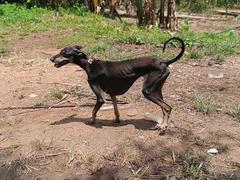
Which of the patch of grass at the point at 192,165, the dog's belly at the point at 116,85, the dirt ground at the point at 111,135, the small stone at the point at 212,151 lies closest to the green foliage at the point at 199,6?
the dirt ground at the point at 111,135

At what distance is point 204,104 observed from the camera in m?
5.54

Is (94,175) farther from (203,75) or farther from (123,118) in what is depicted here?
(203,75)

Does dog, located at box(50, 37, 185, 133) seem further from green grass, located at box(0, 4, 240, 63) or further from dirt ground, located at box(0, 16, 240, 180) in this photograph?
green grass, located at box(0, 4, 240, 63)

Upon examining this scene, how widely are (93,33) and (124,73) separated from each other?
566cm

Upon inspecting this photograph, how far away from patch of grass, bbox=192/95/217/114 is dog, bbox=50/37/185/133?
85 centimetres

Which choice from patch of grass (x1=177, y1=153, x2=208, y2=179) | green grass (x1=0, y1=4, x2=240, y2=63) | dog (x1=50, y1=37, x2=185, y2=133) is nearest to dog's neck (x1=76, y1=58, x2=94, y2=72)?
dog (x1=50, y1=37, x2=185, y2=133)

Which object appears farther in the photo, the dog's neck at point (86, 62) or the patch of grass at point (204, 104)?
the patch of grass at point (204, 104)

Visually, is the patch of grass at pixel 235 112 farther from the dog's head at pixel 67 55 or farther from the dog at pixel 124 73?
the dog's head at pixel 67 55

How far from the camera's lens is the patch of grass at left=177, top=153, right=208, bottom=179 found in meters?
4.11

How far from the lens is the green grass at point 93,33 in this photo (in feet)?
28.0

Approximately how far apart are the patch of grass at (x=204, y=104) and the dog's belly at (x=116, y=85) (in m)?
1.15

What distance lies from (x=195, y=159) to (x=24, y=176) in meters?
1.60

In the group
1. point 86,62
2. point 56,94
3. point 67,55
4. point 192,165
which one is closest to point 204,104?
point 192,165

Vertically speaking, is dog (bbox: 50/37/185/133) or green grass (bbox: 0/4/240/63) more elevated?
dog (bbox: 50/37/185/133)
